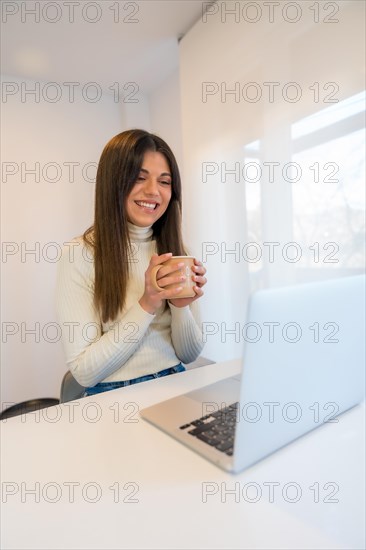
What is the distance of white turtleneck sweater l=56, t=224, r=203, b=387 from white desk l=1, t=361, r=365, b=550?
30 centimetres

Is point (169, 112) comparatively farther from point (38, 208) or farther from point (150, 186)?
point (150, 186)

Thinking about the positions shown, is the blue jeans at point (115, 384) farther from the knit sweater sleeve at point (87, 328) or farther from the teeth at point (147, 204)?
the teeth at point (147, 204)

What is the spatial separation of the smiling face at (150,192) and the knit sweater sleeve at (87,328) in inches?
8.3

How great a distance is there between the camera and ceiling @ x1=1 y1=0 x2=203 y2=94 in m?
1.81

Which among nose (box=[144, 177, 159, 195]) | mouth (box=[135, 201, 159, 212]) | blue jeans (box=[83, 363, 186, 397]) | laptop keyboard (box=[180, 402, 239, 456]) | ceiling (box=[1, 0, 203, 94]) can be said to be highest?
ceiling (box=[1, 0, 203, 94])

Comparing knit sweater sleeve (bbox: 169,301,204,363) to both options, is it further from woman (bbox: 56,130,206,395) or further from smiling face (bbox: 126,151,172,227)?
smiling face (bbox: 126,151,172,227)

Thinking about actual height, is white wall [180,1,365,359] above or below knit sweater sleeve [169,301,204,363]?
above

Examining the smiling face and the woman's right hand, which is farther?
the smiling face

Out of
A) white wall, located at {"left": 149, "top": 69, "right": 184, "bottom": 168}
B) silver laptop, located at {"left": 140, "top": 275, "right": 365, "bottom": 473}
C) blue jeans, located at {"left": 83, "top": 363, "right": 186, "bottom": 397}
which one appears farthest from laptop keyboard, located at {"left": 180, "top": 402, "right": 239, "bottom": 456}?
white wall, located at {"left": 149, "top": 69, "right": 184, "bottom": 168}

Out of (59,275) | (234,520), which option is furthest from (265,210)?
(234,520)

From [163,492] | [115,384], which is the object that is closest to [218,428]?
[163,492]

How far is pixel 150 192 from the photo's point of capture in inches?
43.0

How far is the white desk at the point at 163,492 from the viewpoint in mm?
393

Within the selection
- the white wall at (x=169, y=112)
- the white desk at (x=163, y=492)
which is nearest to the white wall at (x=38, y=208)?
the white wall at (x=169, y=112)
